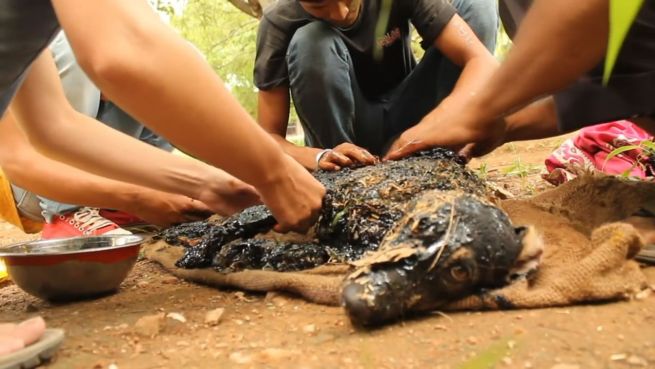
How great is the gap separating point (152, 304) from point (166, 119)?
0.57 meters

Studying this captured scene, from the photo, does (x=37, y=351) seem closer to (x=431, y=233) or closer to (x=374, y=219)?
(x=431, y=233)

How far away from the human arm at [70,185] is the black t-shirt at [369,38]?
1057mm

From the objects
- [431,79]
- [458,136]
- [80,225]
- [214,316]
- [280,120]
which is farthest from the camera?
[280,120]

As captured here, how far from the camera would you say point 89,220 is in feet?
8.61

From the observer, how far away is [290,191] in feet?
5.33

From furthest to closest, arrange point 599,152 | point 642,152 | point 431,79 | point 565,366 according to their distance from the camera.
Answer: point 431,79 < point 599,152 < point 642,152 < point 565,366

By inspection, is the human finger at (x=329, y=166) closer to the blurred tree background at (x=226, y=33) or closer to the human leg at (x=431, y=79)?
the human leg at (x=431, y=79)

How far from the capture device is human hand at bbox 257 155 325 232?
61.7 inches

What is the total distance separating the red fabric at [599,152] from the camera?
106 inches

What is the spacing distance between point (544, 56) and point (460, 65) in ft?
4.48

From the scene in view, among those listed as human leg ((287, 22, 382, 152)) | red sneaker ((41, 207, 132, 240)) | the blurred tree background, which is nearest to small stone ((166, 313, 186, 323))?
red sneaker ((41, 207, 132, 240))

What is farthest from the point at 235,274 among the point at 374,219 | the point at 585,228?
the point at 585,228

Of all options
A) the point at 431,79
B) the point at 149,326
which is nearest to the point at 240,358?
the point at 149,326

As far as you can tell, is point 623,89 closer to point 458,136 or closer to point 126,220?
point 458,136
